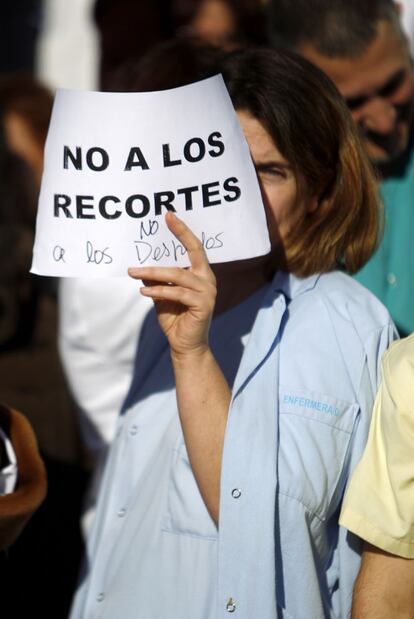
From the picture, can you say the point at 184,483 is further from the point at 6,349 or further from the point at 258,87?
the point at 6,349

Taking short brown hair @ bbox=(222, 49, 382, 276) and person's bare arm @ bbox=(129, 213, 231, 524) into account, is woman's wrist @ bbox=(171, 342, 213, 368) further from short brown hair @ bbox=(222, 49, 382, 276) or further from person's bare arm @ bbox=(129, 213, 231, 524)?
short brown hair @ bbox=(222, 49, 382, 276)

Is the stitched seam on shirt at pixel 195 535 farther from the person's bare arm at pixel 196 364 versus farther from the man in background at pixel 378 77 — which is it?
the man in background at pixel 378 77

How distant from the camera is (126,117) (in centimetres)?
203

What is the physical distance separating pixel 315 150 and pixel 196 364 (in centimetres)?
56

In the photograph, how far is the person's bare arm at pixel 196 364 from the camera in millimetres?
1999

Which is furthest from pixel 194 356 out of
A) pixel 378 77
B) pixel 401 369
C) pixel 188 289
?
pixel 378 77

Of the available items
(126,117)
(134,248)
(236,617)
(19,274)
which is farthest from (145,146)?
(19,274)

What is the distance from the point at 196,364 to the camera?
204 cm

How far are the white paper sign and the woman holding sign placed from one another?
6 centimetres

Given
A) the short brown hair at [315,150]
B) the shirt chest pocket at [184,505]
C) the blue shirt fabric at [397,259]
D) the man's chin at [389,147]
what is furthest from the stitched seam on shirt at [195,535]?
the man's chin at [389,147]

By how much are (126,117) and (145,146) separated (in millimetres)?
69

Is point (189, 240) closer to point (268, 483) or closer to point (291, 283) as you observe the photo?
point (291, 283)

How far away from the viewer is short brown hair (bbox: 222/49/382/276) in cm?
220

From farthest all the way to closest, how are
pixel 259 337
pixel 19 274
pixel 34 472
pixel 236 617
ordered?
pixel 19 274
pixel 34 472
pixel 259 337
pixel 236 617
